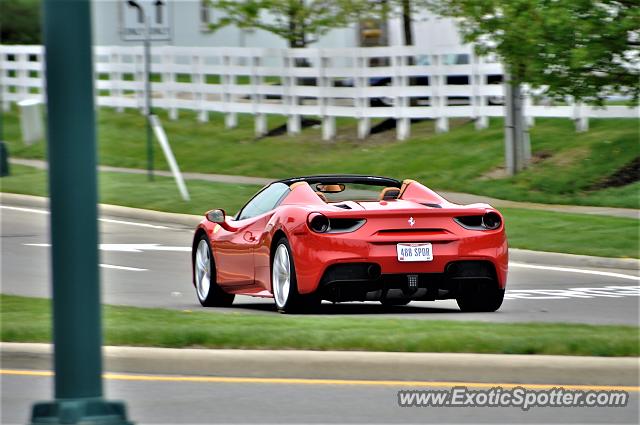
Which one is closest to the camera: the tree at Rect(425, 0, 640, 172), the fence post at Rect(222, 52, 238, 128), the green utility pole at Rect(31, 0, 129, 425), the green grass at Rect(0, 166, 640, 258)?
the green utility pole at Rect(31, 0, 129, 425)

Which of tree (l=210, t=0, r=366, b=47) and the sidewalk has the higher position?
tree (l=210, t=0, r=366, b=47)

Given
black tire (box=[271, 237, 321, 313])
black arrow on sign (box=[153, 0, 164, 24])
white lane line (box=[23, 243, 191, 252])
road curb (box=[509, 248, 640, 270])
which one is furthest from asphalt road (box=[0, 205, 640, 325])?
black arrow on sign (box=[153, 0, 164, 24])

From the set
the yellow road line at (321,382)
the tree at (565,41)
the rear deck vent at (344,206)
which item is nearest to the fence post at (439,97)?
the tree at (565,41)

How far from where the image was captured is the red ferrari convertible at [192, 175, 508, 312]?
11922 millimetres

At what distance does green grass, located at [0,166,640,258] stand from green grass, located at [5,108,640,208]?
2126mm

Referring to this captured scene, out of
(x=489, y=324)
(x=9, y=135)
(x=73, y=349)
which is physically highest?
(x=73, y=349)

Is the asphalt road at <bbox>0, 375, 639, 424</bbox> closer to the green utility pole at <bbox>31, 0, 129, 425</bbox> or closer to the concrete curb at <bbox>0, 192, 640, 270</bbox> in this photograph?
the green utility pole at <bbox>31, 0, 129, 425</bbox>

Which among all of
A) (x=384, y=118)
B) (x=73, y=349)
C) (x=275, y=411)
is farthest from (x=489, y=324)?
(x=384, y=118)

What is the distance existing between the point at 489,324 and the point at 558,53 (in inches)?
399

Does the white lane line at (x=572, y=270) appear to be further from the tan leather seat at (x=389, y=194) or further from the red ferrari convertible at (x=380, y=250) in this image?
the tan leather seat at (x=389, y=194)

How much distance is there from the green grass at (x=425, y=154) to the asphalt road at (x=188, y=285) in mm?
6378

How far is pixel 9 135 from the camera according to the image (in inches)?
1399

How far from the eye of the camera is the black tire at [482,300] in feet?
41.6

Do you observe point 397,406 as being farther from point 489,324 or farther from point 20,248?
point 20,248
